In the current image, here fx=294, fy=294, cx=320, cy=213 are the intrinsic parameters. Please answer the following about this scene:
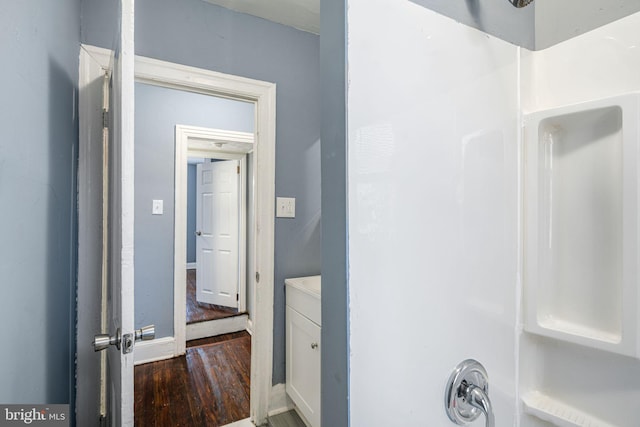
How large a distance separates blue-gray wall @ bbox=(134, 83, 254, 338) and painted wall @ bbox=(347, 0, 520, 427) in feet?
7.46

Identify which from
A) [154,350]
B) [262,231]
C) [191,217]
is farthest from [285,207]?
[191,217]

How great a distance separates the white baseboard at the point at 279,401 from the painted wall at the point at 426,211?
133 centimetres

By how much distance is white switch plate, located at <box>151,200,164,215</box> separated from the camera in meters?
2.35

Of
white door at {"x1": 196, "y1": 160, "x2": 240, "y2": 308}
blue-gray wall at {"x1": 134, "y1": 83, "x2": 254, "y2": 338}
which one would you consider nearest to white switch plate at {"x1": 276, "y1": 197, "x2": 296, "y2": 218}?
blue-gray wall at {"x1": 134, "y1": 83, "x2": 254, "y2": 338}

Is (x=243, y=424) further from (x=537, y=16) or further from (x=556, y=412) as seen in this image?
(x=537, y=16)

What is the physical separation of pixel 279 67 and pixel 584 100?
5.02ft

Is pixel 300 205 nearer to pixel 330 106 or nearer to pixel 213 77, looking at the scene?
pixel 213 77

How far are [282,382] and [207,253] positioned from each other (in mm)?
2209

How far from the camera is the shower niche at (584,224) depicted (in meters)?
0.63

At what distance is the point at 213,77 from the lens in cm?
160

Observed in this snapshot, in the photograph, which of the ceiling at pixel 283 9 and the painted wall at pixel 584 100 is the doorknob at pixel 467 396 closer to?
the painted wall at pixel 584 100

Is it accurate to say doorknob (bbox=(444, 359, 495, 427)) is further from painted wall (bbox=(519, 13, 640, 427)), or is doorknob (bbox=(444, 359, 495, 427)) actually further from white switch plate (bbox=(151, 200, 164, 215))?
white switch plate (bbox=(151, 200, 164, 215))

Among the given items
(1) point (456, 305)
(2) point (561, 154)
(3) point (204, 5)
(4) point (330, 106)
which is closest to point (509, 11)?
(2) point (561, 154)

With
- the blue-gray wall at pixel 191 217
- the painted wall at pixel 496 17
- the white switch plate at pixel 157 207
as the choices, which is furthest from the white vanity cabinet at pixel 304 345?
the blue-gray wall at pixel 191 217
